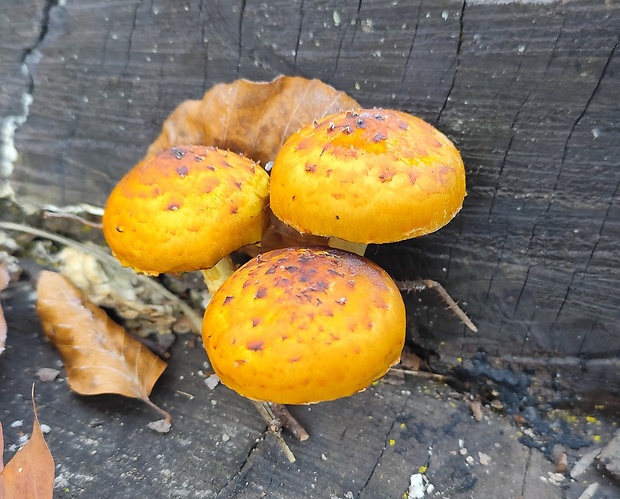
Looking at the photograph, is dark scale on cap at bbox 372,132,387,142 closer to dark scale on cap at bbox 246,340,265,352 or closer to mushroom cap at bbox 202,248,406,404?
mushroom cap at bbox 202,248,406,404

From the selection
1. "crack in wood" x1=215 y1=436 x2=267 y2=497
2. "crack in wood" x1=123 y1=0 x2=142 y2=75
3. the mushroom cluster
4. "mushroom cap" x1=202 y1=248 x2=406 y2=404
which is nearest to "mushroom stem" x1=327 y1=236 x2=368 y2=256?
the mushroom cluster

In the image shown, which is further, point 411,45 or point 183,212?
point 411,45

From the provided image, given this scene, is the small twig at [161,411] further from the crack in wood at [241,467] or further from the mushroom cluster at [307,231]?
the mushroom cluster at [307,231]

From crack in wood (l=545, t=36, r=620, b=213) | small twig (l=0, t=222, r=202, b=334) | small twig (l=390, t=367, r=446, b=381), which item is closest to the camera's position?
crack in wood (l=545, t=36, r=620, b=213)

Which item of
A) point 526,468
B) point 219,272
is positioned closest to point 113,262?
point 219,272

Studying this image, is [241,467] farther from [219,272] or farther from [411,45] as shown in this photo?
[411,45]

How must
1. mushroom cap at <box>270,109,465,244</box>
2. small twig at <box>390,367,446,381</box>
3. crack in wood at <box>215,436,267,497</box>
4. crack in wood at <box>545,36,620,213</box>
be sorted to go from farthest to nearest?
small twig at <box>390,367,446,381</box>
crack in wood at <box>215,436,267,497</box>
crack in wood at <box>545,36,620,213</box>
mushroom cap at <box>270,109,465,244</box>

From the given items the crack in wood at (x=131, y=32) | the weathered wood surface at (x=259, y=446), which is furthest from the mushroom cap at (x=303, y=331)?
the crack in wood at (x=131, y=32)

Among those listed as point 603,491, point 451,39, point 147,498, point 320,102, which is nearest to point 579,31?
point 451,39
